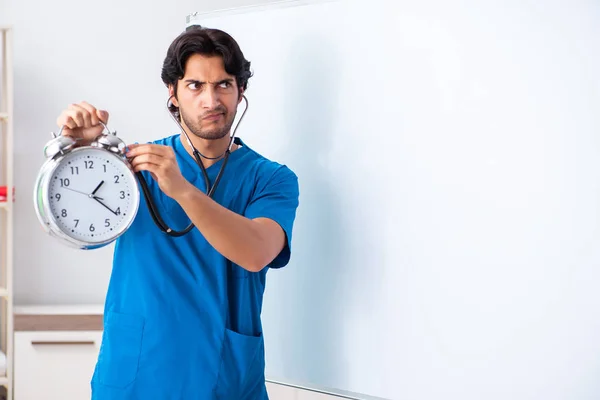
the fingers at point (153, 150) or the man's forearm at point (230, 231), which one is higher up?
the fingers at point (153, 150)

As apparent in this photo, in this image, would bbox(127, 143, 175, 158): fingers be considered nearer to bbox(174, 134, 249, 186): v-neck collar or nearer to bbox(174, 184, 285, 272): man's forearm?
bbox(174, 184, 285, 272): man's forearm

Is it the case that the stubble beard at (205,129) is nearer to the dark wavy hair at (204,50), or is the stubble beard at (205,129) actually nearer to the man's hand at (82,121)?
the dark wavy hair at (204,50)

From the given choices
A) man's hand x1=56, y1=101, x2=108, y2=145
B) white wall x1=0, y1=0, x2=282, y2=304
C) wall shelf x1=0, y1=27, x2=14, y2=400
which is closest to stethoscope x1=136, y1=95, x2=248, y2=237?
man's hand x1=56, y1=101, x2=108, y2=145

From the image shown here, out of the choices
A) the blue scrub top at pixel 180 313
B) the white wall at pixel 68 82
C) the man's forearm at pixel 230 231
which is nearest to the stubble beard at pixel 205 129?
the blue scrub top at pixel 180 313

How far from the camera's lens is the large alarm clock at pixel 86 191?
1.19 metres

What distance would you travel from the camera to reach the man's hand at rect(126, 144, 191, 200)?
1154 mm

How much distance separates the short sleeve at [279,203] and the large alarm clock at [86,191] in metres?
0.26

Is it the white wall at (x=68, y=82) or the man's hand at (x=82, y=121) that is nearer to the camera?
the man's hand at (x=82, y=121)

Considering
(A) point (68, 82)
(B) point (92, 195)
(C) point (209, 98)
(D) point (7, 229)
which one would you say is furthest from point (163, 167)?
(A) point (68, 82)

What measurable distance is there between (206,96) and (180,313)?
0.42 m

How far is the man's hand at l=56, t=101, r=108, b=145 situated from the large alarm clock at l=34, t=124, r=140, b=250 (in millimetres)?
36

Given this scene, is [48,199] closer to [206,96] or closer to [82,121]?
[82,121]

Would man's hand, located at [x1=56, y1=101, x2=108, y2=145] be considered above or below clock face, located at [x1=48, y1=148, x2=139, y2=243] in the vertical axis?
above

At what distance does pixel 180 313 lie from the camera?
4.55 feet
